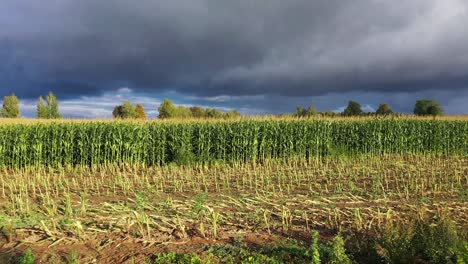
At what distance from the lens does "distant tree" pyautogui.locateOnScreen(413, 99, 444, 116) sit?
6544 cm

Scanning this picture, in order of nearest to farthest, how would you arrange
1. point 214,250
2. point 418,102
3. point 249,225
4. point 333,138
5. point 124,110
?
point 214,250 → point 249,225 → point 333,138 → point 124,110 → point 418,102

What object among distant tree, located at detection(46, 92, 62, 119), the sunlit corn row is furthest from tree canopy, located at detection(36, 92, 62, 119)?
the sunlit corn row

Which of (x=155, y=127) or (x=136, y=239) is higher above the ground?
(x=155, y=127)

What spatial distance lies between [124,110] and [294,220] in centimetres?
5625

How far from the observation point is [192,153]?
18375 millimetres

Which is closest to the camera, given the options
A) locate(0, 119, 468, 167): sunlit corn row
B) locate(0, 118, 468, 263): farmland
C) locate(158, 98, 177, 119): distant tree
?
locate(0, 118, 468, 263): farmland

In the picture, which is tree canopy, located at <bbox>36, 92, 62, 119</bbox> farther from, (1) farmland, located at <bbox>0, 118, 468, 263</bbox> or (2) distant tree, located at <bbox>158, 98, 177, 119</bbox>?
(1) farmland, located at <bbox>0, 118, 468, 263</bbox>

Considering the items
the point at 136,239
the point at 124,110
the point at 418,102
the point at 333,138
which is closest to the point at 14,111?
the point at 124,110

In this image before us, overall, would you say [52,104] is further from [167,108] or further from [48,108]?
[167,108]

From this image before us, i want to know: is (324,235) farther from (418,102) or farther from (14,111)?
(418,102)

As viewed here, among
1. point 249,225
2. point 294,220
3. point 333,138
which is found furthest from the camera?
point 333,138

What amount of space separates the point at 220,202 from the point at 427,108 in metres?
72.0

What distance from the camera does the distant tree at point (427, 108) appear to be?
215 ft

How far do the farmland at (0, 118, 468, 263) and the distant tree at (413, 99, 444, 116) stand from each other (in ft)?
169
